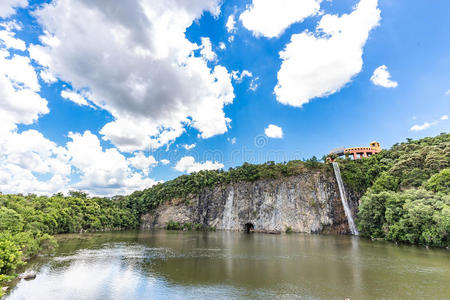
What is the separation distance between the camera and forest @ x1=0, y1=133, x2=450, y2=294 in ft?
86.9

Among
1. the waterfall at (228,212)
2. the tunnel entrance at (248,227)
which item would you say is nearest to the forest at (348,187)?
the waterfall at (228,212)

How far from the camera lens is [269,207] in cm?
6084

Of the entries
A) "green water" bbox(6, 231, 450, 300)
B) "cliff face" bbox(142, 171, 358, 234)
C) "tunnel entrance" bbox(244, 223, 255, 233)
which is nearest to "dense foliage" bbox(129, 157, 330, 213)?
"cliff face" bbox(142, 171, 358, 234)

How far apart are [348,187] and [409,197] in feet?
74.3

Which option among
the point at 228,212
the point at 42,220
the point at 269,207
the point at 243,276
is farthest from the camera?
the point at 228,212

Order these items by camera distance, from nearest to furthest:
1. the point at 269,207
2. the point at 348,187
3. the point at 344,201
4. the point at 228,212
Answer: the point at 344,201 < the point at 348,187 < the point at 269,207 < the point at 228,212

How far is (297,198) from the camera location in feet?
191

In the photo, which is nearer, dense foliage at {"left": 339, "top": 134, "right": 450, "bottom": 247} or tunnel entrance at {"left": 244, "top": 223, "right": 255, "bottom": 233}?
dense foliage at {"left": 339, "top": 134, "right": 450, "bottom": 247}

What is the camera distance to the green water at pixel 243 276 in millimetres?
14992

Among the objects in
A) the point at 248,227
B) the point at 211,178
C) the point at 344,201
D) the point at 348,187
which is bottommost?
the point at 248,227

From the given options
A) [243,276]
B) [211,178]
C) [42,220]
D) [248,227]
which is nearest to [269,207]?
[248,227]

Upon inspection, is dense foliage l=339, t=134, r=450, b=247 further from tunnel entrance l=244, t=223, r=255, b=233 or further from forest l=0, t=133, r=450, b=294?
tunnel entrance l=244, t=223, r=255, b=233

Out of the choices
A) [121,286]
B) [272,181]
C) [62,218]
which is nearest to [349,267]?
[121,286]

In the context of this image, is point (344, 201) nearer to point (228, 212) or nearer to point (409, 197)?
point (409, 197)
